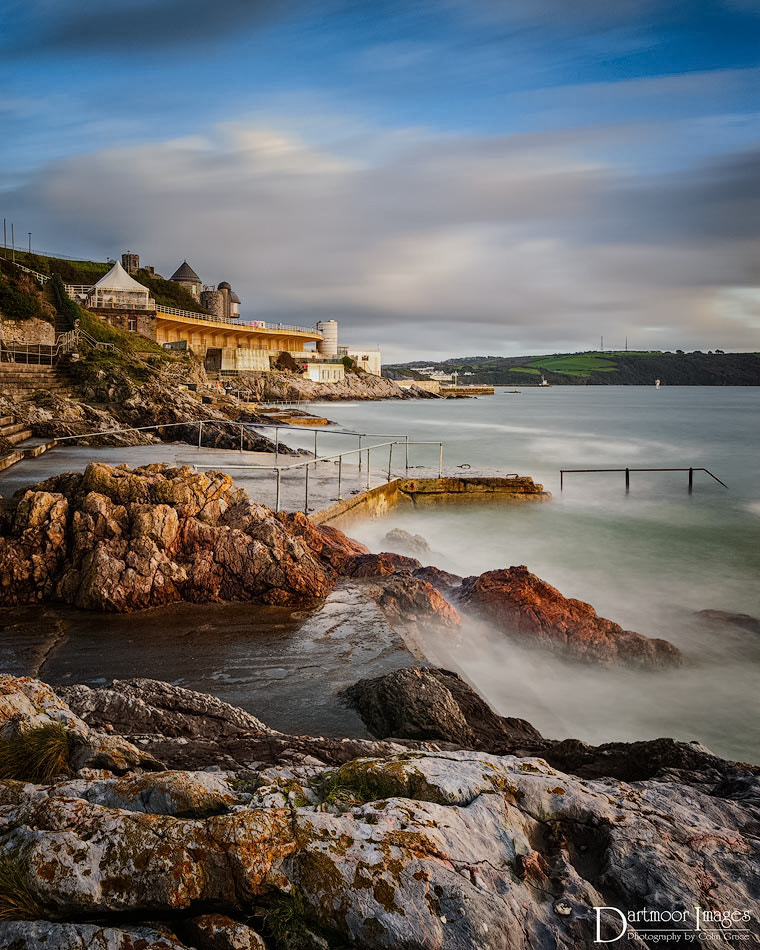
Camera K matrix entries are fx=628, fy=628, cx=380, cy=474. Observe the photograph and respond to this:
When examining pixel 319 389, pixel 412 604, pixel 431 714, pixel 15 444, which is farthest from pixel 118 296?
pixel 431 714

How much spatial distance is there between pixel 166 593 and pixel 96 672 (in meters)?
1.74

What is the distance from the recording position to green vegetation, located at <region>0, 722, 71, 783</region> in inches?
107

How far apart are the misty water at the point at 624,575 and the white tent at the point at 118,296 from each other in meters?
36.6

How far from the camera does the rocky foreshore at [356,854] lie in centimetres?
187

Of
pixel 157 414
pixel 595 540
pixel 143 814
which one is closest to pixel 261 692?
pixel 143 814

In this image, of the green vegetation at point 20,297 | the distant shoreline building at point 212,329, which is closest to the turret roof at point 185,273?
the distant shoreline building at point 212,329

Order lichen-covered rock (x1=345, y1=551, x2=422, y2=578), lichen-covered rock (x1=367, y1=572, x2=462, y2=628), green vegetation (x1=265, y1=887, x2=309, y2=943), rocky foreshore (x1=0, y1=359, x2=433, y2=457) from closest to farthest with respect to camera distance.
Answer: green vegetation (x1=265, y1=887, x2=309, y2=943) < lichen-covered rock (x1=367, y1=572, x2=462, y2=628) < lichen-covered rock (x1=345, y1=551, x2=422, y2=578) < rocky foreshore (x1=0, y1=359, x2=433, y2=457)

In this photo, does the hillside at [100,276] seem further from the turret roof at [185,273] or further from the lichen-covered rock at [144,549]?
the lichen-covered rock at [144,549]

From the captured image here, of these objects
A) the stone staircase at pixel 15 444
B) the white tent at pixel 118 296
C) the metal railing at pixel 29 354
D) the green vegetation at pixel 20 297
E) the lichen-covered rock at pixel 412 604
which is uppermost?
the white tent at pixel 118 296

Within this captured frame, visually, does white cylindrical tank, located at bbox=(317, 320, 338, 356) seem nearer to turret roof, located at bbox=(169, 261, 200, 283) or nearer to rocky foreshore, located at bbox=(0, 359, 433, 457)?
turret roof, located at bbox=(169, 261, 200, 283)

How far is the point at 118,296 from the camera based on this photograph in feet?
185

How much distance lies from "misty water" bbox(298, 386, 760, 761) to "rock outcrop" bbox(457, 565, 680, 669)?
20cm

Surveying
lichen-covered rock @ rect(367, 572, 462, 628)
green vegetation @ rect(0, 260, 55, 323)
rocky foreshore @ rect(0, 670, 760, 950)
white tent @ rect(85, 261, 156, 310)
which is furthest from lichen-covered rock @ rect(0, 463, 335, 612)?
white tent @ rect(85, 261, 156, 310)

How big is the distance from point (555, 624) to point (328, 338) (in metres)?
99.0
